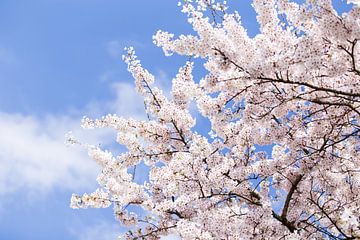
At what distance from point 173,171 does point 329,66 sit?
136 inches

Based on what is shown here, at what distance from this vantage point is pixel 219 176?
26.8ft

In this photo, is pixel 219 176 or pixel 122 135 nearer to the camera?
pixel 219 176

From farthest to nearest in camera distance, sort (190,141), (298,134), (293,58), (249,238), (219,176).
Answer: (190,141), (298,134), (219,176), (249,238), (293,58)

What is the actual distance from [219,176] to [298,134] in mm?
1674

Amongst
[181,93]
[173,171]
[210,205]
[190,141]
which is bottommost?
[210,205]

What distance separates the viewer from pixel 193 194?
27.4 feet

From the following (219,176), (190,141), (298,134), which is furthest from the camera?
(190,141)

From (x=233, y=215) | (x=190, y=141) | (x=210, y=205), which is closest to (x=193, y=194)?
(x=210, y=205)

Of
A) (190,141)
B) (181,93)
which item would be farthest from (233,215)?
(181,93)

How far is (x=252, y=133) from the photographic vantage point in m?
9.09

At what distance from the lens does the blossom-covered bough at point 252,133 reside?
642 cm

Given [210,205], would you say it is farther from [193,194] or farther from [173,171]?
[173,171]

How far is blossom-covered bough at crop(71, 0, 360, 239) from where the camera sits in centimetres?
642

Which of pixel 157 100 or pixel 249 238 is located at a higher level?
pixel 157 100
